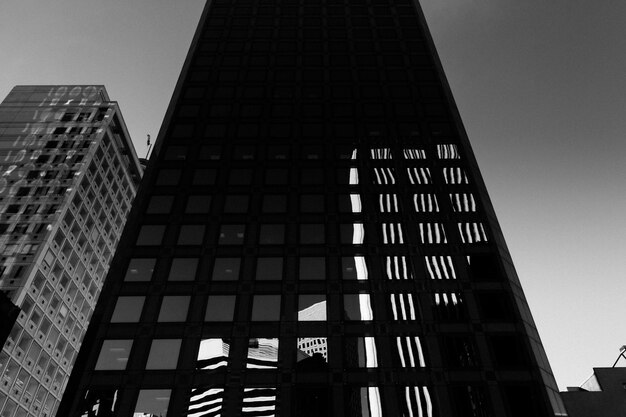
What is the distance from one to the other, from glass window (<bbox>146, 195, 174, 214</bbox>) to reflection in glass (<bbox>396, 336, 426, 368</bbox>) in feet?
74.0

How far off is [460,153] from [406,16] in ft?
88.9

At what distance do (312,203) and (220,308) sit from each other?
1263cm

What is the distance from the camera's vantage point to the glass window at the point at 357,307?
37188mm

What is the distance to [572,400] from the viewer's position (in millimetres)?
32031

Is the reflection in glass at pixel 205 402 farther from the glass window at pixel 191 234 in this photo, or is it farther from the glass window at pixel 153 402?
the glass window at pixel 191 234

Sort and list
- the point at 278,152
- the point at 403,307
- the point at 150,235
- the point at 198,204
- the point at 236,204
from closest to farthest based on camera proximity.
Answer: the point at 403,307
the point at 150,235
the point at 236,204
the point at 198,204
the point at 278,152

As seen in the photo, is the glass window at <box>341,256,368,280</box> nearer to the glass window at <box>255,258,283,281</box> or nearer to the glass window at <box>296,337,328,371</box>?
the glass window at <box>255,258,283,281</box>

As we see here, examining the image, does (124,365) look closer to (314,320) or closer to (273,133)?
(314,320)

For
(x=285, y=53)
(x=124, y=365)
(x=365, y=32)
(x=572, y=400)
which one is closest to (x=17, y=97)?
(x=285, y=53)

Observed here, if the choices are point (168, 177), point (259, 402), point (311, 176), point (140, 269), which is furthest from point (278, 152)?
point (259, 402)

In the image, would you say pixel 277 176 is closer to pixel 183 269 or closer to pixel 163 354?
pixel 183 269

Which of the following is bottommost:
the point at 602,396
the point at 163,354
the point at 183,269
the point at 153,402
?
the point at 602,396

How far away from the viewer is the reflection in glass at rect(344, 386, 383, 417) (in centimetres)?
3197

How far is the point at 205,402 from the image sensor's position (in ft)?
107
